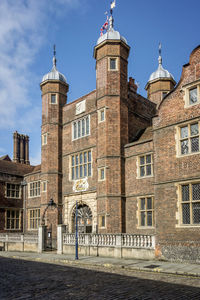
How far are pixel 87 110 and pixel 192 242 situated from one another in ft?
43.1

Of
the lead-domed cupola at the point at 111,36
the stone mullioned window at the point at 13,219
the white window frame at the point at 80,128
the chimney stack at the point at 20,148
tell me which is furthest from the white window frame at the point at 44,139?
the chimney stack at the point at 20,148

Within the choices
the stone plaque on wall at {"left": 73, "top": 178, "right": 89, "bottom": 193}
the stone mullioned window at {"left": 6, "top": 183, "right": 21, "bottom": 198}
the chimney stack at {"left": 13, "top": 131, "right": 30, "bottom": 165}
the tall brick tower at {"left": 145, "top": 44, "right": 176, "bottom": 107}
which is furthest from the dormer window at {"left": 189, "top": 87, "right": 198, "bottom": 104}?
the chimney stack at {"left": 13, "top": 131, "right": 30, "bottom": 165}

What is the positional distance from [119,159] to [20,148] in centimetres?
3125

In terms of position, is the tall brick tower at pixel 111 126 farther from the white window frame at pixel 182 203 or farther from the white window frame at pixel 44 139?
the white window frame at pixel 44 139

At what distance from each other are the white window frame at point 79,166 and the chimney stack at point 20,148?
1002 inches

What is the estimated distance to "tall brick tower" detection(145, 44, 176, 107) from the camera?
29.6 m

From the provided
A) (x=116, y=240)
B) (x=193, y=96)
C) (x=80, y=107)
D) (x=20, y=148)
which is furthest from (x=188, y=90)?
(x=20, y=148)

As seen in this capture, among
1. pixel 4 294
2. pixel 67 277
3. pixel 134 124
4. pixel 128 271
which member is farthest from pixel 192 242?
pixel 134 124

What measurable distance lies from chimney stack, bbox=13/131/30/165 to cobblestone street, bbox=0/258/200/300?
3714 centimetres

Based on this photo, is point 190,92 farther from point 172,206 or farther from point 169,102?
point 172,206

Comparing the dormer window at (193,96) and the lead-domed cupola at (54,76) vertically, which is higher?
the lead-domed cupola at (54,76)

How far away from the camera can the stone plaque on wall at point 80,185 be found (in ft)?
76.5

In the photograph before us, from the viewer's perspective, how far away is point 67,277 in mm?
11180

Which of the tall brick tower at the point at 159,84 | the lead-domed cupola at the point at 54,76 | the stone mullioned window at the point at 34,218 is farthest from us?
the tall brick tower at the point at 159,84
